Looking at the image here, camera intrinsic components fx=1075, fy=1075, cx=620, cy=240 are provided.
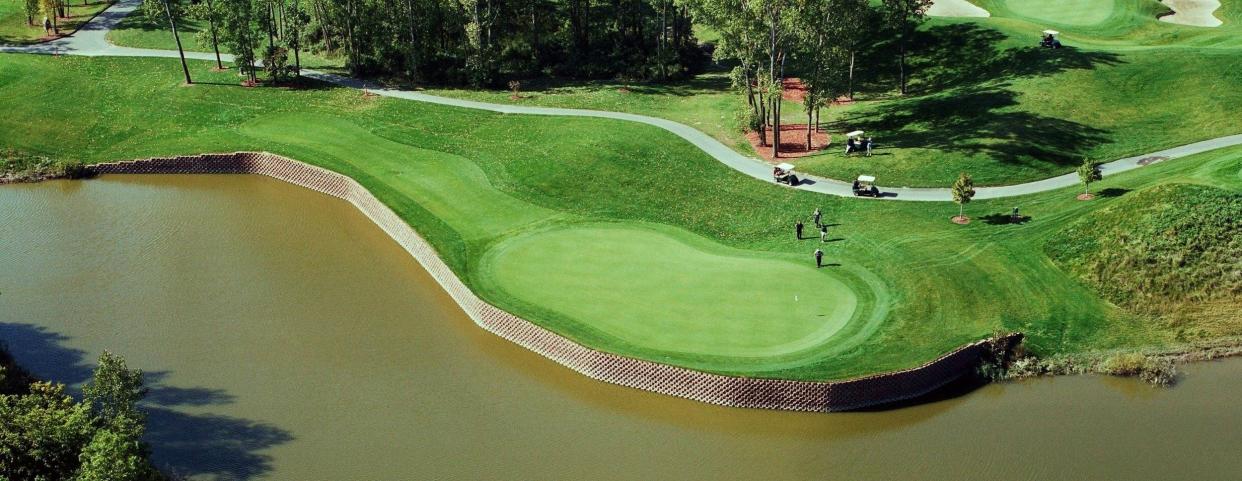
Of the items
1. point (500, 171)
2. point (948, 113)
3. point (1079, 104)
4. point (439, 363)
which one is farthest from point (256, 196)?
point (1079, 104)

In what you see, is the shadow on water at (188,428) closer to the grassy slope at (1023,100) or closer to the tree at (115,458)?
the tree at (115,458)

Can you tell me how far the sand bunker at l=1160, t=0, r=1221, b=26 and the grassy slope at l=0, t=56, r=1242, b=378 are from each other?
36.5 metres

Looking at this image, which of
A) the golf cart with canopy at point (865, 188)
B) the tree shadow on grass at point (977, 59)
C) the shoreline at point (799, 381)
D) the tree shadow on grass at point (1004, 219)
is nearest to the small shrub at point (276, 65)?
the shoreline at point (799, 381)

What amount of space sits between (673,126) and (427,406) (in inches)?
1726

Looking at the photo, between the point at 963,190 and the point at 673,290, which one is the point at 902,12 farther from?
the point at 673,290

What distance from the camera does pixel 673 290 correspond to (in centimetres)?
6097

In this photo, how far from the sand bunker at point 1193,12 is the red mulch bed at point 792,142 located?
41.0 metres

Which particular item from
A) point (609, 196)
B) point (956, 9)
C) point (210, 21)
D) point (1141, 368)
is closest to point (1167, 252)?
point (1141, 368)

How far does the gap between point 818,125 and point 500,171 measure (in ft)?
91.0

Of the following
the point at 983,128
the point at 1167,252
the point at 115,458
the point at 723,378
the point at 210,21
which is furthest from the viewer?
the point at 210,21

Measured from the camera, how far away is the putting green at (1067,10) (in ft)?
336

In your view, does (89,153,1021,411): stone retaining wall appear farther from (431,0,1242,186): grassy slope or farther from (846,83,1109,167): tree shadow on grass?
(846,83,1109,167): tree shadow on grass

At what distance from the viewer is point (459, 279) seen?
6384 cm

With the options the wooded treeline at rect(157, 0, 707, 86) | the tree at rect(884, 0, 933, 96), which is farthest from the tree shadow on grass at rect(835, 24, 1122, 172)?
the wooded treeline at rect(157, 0, 707, 86)
